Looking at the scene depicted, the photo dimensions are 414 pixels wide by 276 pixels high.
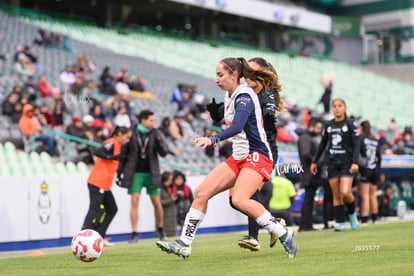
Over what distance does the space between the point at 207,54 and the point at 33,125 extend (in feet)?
73.6

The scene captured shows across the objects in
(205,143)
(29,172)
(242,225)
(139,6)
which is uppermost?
(139,6)

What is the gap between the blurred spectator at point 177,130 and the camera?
21656 millimetres

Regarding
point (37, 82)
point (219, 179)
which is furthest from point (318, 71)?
point (219, 179)

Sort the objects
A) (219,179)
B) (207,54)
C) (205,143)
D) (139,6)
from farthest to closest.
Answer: (139,6) < (207,54) < (219,179) < (205,143)

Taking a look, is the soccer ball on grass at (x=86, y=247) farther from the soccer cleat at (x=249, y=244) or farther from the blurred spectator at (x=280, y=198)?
the blurred spectator at (x=280, y=198)

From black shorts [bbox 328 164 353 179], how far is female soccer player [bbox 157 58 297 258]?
215 inches

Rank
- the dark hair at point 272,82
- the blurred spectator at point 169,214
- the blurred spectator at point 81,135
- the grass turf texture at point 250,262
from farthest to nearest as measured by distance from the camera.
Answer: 1. the blurred spectator at point 81,135
2. the blurred spectator at point 169,214
3. the dark hair at point 272,82
4. the grass turf texture at point 250,262

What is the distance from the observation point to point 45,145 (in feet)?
58.7

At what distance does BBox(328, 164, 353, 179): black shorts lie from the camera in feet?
44.5

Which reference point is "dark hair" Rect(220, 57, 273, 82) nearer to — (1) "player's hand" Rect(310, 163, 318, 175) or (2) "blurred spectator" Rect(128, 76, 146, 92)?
(1) "player's hand" Rect(310, 163, 318, 175)

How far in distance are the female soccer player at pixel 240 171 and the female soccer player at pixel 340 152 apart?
537 cm

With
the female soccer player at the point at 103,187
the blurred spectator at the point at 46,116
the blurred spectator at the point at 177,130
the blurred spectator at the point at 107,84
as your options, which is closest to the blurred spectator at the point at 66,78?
the blurred spectator at the point at 107,84

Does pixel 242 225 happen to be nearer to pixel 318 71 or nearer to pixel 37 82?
pixel 37 82

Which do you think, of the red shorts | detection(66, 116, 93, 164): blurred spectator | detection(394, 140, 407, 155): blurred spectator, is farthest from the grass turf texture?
detection(394, 140, 407, 155): blurred spectator
